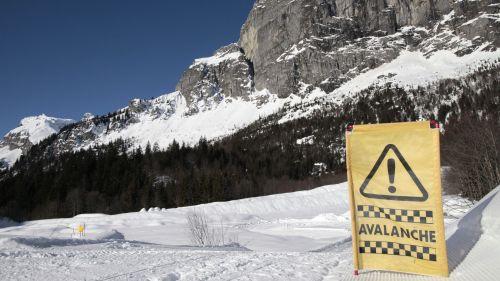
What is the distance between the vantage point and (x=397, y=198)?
5.48 meters

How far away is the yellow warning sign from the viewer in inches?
207

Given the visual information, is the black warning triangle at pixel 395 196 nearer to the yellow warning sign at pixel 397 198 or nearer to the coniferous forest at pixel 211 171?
the yellow warning sign at pixel 397 198

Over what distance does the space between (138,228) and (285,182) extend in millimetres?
71070

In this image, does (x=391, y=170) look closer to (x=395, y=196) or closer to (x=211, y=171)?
(x=395, y=196)

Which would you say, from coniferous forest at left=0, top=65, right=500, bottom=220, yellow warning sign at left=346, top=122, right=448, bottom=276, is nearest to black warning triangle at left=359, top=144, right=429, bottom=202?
yellow warning sign at left=346, top=122, right=448, bottom=276

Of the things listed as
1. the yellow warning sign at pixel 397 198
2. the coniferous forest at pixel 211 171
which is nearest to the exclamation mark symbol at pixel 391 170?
the yellow warning sign at pixel 397 198

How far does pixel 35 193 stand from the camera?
77.6 metres

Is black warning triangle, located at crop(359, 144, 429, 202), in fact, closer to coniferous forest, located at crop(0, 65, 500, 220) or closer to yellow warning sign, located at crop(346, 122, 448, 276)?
yellow warning sign, located at crop(346, 122, 448, 276)

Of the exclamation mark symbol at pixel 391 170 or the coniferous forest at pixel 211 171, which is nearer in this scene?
the exclamation mark symbol at pixel 391 170

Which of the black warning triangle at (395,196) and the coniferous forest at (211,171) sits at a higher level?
the coniferous forest at (211,171)

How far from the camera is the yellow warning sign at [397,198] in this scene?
5.25 metres

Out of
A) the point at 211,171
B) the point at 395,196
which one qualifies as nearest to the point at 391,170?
the point at 395,196

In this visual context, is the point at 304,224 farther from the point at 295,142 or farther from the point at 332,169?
the point at 295,142

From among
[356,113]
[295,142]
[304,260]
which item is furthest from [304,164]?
[304,260]
